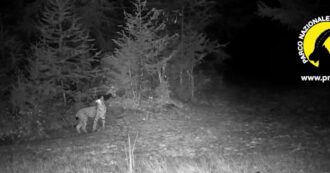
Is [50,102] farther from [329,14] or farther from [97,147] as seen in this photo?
[329,14]

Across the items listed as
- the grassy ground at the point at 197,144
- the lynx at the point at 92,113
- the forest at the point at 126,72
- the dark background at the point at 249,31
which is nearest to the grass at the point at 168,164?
the grassy ground at the point at 197,144

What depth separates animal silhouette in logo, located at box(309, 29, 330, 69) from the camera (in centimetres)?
1647

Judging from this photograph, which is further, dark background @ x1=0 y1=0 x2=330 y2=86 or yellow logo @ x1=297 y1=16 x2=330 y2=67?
dark background @ x1=0 y1=0 x2=330 y2=86

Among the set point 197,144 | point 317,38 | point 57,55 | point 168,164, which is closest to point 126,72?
point 57,55

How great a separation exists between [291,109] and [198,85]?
237 inches

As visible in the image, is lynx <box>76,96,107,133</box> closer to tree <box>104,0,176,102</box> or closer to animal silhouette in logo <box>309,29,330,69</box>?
tree <box>104,0,176,102</box>

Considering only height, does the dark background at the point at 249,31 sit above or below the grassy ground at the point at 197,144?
above

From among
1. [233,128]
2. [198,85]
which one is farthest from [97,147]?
[198,85]

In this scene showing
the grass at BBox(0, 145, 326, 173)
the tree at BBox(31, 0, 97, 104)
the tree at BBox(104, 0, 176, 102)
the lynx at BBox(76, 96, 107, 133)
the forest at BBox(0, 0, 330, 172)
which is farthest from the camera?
the tree at BBox(104, 0, 176, 102)

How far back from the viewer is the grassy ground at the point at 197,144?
820cm

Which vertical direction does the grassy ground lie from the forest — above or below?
below

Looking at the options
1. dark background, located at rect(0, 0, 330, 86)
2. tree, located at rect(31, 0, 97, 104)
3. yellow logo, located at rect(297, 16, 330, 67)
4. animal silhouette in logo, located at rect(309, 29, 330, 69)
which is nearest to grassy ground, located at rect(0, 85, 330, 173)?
animal silhouette in logo, located at rect(309, 29, 330, 69)

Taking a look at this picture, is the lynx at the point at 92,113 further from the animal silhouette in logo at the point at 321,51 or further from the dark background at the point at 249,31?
the animal silhouette in logo at the point at 321,51

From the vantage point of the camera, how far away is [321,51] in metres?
→ 18.0
